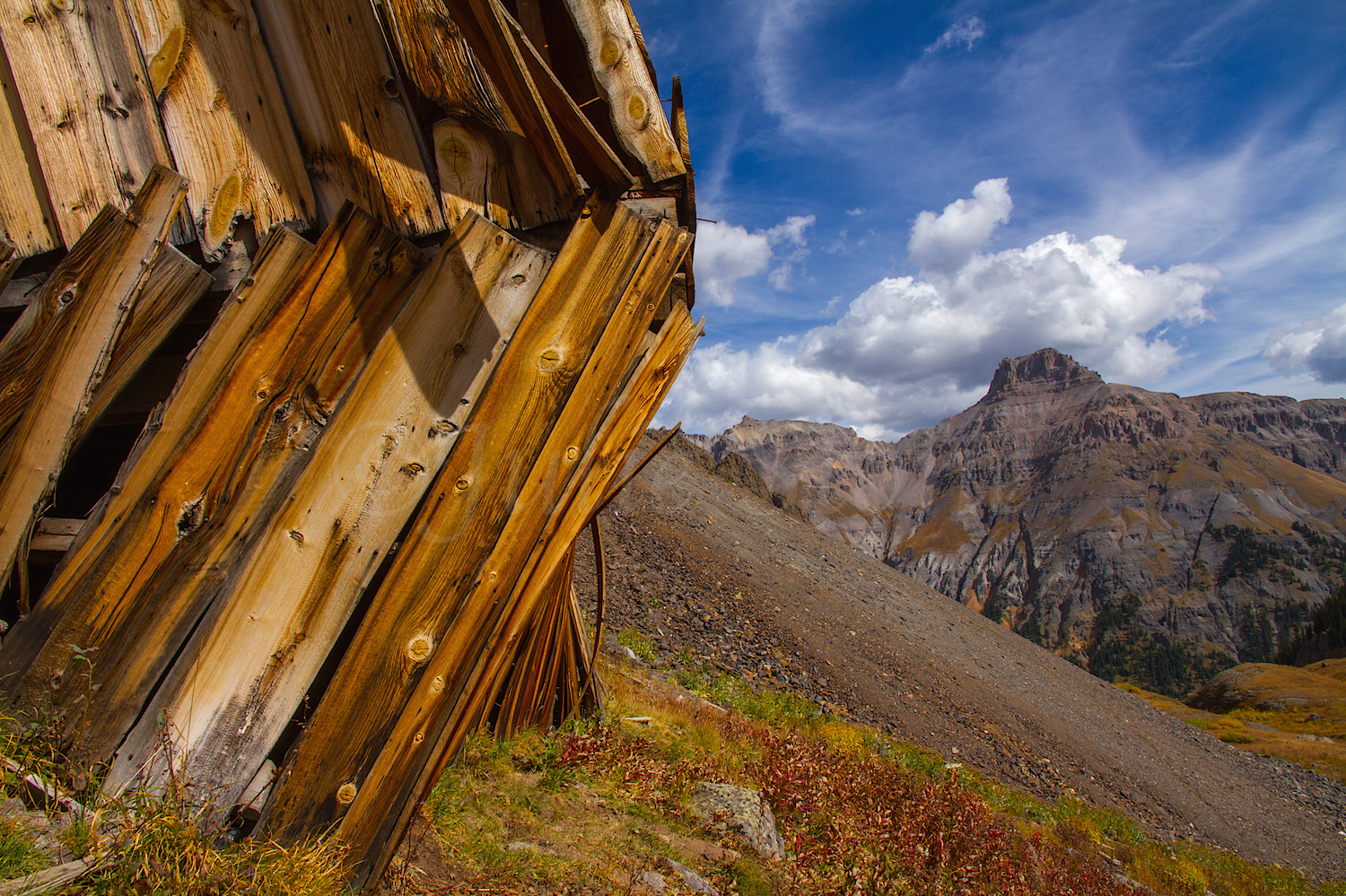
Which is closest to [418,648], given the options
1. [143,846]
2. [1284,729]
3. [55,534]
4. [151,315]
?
[143,846]

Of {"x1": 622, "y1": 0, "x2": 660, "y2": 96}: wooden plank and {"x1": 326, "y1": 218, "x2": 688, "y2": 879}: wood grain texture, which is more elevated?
{"x1": 622, "y1": 0, "x2": 660, "y2": 96}: wooden plank

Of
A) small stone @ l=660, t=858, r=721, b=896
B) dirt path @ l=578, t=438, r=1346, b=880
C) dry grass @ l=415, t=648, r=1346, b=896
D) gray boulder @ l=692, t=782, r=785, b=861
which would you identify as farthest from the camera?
dirt path @ l=578, t=438, r=1346, b=880

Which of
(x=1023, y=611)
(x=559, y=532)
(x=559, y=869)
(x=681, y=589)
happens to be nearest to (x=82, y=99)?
(x=559, y=532)

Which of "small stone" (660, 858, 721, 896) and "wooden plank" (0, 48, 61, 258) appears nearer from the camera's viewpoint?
"wooden plank" (0, 48, 61, 258)

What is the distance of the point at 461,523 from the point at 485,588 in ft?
0.78

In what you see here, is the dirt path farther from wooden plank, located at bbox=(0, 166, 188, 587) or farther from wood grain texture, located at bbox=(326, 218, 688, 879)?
wooden plank, located at bbox=(0, 166, 188, 587)

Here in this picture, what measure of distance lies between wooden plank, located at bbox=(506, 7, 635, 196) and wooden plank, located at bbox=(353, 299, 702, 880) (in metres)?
0.60

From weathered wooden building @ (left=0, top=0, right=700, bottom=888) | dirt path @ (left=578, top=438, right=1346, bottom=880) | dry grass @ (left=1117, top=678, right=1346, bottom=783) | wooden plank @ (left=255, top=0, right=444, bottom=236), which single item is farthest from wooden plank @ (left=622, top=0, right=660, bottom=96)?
dry grass @ (left=1117, top=678, right=1346, bottom=783)

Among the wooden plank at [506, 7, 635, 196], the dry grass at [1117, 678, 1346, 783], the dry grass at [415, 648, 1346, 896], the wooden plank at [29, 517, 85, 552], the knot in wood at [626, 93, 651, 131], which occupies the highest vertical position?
the dry grass at [1117, 678, 1346, 783]

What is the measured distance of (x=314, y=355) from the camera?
2.18 metres

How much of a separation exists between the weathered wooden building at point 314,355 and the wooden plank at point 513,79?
12 millimetres

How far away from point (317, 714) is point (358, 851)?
1.60ft

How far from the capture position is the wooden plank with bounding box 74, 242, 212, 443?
219 centimetres

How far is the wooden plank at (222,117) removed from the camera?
2322 millimetres
